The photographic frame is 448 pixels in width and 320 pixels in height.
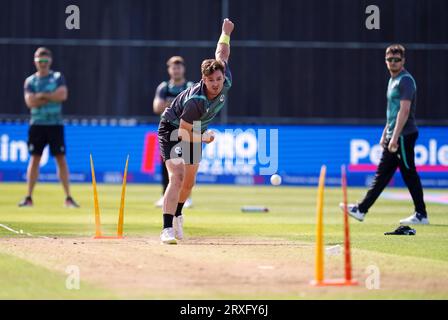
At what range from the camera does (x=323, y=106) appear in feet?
104

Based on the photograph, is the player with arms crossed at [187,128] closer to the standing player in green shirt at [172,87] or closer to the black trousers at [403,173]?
the black trousers at [403,173]

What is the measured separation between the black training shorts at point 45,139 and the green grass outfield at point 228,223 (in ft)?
3.37

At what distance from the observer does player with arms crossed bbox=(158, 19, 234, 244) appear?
1252 centimetres

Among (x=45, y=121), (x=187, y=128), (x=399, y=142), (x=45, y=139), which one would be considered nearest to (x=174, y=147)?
(x=187, y=128)

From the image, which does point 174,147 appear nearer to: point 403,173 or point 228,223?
point 228,223

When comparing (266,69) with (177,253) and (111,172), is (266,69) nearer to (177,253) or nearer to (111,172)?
(111,172)

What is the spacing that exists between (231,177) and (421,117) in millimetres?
6510

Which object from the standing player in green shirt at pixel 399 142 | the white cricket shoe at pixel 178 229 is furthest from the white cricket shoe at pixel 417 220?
the white cricket shoe at pixel 178 229

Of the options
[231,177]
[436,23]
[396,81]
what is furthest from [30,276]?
[436,23]

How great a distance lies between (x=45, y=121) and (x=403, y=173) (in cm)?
729

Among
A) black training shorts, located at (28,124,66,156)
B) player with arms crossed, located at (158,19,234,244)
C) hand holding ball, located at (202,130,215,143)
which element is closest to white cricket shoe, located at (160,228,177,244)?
player with arms crossed, located at (158,19,234,244)

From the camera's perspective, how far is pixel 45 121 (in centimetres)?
2020

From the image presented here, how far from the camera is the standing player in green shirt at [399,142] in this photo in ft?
51.6

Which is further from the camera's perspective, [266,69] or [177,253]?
[266,69]
